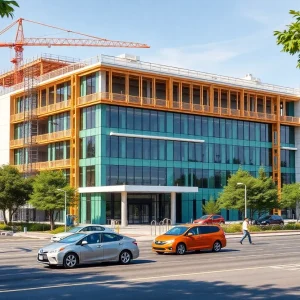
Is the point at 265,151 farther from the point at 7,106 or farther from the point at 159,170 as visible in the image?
the point at 7,106

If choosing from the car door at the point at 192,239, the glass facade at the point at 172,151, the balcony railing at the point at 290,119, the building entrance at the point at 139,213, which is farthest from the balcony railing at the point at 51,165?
the car door at the point at 192,239

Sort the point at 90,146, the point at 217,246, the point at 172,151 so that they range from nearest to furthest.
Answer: the point at 217,246
the point at 90,146
the point at 172,151

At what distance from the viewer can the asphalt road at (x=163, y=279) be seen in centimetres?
1592

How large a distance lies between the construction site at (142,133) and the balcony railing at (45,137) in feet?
0.60

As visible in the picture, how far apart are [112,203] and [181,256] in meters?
41.6

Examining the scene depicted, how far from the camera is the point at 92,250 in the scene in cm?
2347

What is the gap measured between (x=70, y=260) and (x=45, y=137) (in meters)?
56.1

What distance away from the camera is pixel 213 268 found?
22422 millimetres

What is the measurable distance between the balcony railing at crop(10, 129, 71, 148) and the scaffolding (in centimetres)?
48

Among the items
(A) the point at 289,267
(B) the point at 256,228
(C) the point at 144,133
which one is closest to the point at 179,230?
(A) the point at 289,267

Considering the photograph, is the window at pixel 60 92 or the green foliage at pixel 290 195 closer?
the green foliage at pixel 290 195

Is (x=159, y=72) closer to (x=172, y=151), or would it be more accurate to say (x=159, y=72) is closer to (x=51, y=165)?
(x=172, y=151)

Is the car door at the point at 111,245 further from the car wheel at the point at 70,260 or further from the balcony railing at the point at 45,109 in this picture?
the balcony railing at the point at 45,109

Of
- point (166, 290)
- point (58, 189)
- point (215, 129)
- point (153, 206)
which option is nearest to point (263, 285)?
point (166, 290)
